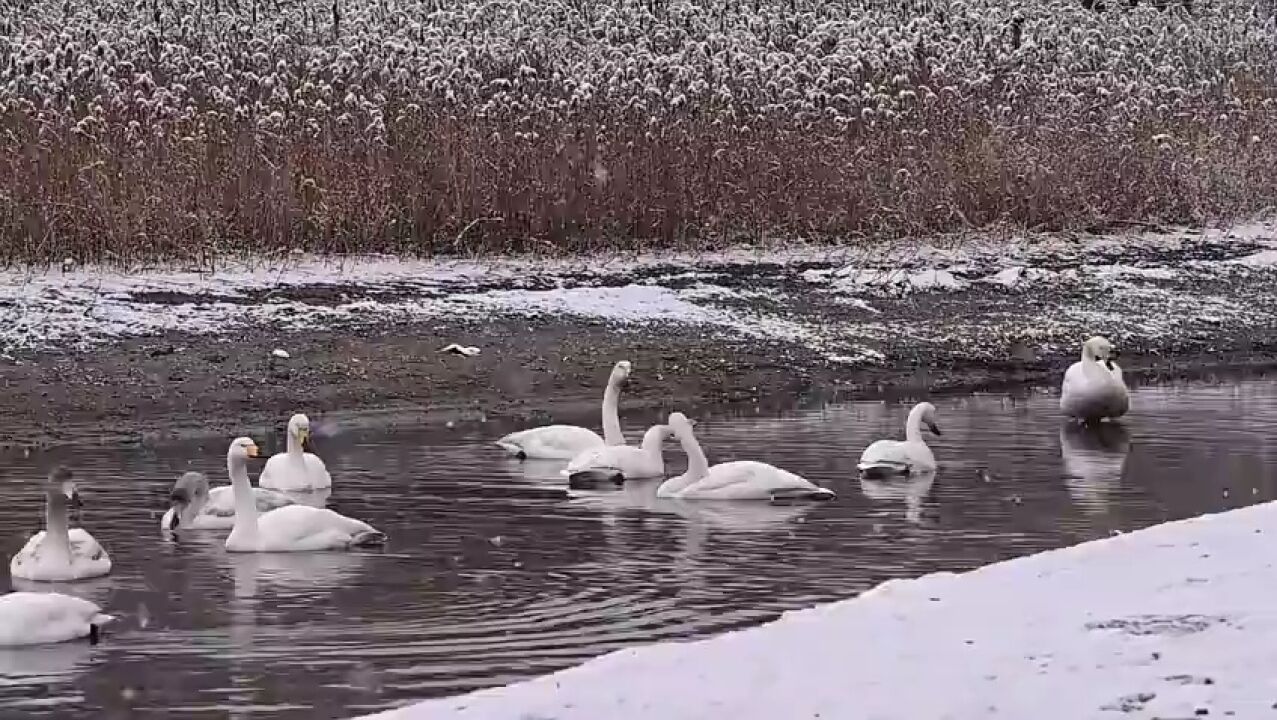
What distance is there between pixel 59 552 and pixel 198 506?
1.58 m

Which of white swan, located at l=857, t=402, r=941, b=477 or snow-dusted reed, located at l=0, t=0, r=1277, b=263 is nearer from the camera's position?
white swan, located at l=857, t=402, r=941, b=477

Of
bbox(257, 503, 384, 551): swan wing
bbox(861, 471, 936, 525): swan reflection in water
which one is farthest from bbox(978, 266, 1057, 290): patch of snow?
bbox(257, 503, 384, 551): swan wing

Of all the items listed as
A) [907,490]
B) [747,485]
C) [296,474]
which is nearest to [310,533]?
[296,474]

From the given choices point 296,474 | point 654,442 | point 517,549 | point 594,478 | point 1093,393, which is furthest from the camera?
point 1093,393

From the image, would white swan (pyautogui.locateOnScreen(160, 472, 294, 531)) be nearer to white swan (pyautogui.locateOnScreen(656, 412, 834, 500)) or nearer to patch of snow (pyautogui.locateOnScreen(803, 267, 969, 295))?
white swan (pyautogui.locateOnScreen(656, 412, 834, 500))

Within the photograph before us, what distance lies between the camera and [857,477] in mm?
13875

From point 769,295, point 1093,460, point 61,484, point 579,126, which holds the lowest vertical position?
point 1093,460

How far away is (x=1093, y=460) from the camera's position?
48.1 feet

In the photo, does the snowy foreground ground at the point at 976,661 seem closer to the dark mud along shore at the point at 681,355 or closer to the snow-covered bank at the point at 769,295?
the dark mud along shore at the point at 681,355

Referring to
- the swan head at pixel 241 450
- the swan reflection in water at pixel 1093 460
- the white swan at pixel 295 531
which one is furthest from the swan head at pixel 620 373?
the white swan at pixel 295 531

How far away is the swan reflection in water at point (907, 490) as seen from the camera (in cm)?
1276

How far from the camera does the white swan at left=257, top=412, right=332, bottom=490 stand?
13.2m

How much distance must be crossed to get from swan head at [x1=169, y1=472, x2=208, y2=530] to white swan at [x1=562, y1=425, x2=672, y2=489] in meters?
2.56

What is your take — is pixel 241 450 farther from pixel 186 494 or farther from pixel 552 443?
pixel 552 443
